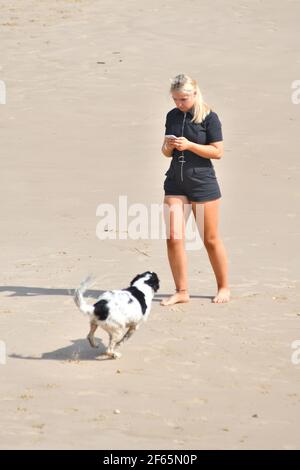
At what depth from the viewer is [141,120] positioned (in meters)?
14.3

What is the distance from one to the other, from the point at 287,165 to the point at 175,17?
6956mm

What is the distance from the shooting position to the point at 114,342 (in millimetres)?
6711

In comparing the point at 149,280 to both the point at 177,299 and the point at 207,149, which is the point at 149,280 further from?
the point at 207,149

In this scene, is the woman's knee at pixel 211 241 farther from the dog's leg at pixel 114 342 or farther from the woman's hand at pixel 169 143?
the dog's leg at pixel 114 342

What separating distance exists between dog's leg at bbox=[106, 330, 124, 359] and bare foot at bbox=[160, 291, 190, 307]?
1282 mm

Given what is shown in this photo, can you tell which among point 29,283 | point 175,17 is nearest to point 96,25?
point 175,17

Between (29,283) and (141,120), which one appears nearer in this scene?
(29,283)

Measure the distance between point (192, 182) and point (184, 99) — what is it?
0.66m

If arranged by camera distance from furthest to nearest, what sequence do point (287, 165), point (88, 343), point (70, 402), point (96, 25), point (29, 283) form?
point (96, 25) → point (287, 165) → point (29, 283) → point (88, 343) → point (70, 402)

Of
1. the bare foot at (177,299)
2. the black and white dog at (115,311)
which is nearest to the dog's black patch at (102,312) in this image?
the black and white dog at (115,311)

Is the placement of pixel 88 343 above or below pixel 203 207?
below
